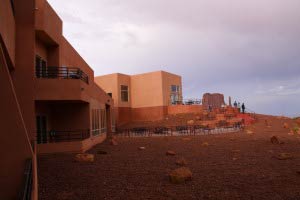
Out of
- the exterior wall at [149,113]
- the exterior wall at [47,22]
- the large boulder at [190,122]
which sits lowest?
the large boulder at [190,122]

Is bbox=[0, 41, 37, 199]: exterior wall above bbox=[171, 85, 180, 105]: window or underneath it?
underneath

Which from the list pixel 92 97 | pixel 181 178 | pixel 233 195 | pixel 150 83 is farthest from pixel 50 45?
pixel 150 83

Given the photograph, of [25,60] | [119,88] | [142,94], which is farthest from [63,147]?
[142,94]

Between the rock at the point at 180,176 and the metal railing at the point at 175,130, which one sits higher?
the metal railing at the point at 175,130

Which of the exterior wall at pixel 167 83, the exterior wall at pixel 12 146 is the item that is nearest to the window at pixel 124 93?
the exterior wall at pixel 167 83

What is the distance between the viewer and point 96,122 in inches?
810

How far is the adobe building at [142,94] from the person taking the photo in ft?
131

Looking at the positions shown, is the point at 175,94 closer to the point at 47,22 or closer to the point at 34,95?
the point at 47,22

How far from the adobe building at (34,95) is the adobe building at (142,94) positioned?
1957 cm

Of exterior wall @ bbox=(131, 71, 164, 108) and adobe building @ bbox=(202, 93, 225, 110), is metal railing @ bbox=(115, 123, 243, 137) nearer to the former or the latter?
exterior wall @ bbox=(131, 71, 164, 108)

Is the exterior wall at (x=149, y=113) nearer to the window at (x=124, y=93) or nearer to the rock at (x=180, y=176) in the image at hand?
the window at (x=124, y=93)

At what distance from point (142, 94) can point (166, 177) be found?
103 ft

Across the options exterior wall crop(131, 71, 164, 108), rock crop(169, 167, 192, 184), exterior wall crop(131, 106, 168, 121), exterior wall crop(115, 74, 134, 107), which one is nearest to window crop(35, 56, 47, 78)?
rock crop(169, 167, 192, 184)

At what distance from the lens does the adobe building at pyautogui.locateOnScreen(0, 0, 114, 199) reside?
328 inches
